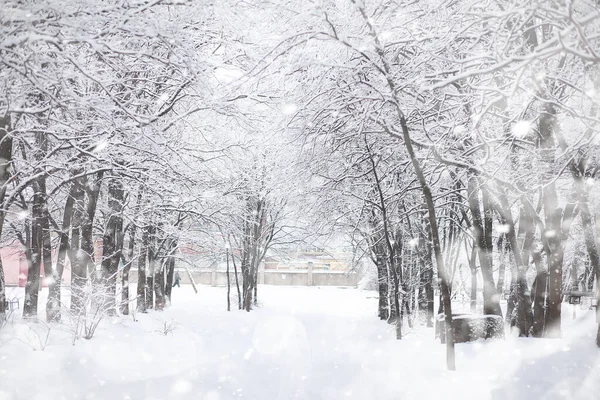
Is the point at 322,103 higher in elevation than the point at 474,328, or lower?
higher

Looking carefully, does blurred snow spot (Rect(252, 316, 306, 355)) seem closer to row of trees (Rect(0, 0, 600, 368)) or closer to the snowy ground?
the snowy ground

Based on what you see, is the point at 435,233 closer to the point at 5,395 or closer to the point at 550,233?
the point at 550,233

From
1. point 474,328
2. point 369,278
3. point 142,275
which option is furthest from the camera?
point 369,278

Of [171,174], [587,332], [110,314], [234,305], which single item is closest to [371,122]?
[171,174]

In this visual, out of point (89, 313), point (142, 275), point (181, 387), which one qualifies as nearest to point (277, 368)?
point (181, 387)

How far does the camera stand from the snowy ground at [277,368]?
6.12 meters

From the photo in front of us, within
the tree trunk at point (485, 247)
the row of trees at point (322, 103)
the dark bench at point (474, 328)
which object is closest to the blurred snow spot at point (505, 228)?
the row of trees at point (322, 103)

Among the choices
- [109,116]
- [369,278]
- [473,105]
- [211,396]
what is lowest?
[369,278]

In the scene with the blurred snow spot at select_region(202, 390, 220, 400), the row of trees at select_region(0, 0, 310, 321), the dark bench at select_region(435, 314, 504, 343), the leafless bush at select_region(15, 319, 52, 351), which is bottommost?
the blurred snow spot at select_region(202, 390, 220, 400)

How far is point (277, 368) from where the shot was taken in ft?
29.1

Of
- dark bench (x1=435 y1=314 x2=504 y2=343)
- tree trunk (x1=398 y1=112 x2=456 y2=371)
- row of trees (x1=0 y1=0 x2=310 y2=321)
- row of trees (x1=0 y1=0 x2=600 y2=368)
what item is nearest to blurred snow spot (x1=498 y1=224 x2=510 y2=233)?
row of trees (x1=0 y1=0 x2=600 y2=368)

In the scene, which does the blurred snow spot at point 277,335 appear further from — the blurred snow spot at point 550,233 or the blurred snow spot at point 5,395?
the blurred snow spot at point 550,233

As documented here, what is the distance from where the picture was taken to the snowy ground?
6.12 metres

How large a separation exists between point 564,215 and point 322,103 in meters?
5.81
